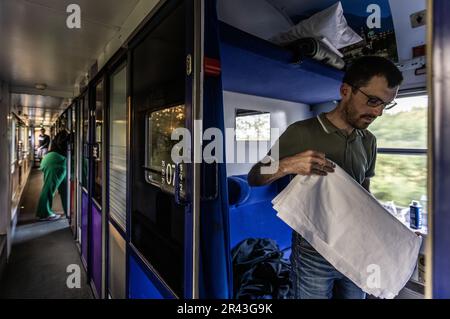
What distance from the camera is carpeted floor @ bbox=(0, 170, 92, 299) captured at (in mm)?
2865

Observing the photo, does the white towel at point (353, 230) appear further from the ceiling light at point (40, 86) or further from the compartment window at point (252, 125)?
the ceiling light at point (40, 86)

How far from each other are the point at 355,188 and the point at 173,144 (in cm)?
89

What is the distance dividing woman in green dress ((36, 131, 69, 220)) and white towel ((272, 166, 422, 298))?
5495mm

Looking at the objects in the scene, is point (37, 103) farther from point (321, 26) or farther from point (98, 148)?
point (321, 26)

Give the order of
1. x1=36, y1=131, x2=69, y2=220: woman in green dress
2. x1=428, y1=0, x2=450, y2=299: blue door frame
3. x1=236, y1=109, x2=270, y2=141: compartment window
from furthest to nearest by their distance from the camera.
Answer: x1=36, y1=131, x2=69, y2=220: woman in green dress → x1=236, y1=109, x2=270, y2=141: compartment window → x1=428, y1=0, x2=450, y2=299: blue door frame

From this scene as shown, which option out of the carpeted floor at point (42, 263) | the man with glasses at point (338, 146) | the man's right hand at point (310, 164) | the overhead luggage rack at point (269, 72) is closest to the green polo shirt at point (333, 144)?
the man with glasses at point (338, 146)

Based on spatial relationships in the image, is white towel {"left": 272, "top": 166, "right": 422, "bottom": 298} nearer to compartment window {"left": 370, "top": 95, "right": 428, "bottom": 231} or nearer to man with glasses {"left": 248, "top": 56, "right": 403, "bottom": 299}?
man with glasses {"left": 248, "top": 56, "right": 403, "bottom": 299}

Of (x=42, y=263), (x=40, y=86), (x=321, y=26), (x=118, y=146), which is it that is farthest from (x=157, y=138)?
(x=40, y=86)

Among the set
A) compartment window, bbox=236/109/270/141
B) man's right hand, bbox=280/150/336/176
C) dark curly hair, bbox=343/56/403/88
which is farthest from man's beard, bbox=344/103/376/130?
compartment window, bbox=236/109/270/141

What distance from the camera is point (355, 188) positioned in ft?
3.46

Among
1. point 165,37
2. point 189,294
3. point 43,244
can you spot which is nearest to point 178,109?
point 165,37

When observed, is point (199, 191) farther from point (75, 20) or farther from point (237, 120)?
point (75, 20)

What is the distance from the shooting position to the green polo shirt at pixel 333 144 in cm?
124

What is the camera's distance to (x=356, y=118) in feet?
3.78
